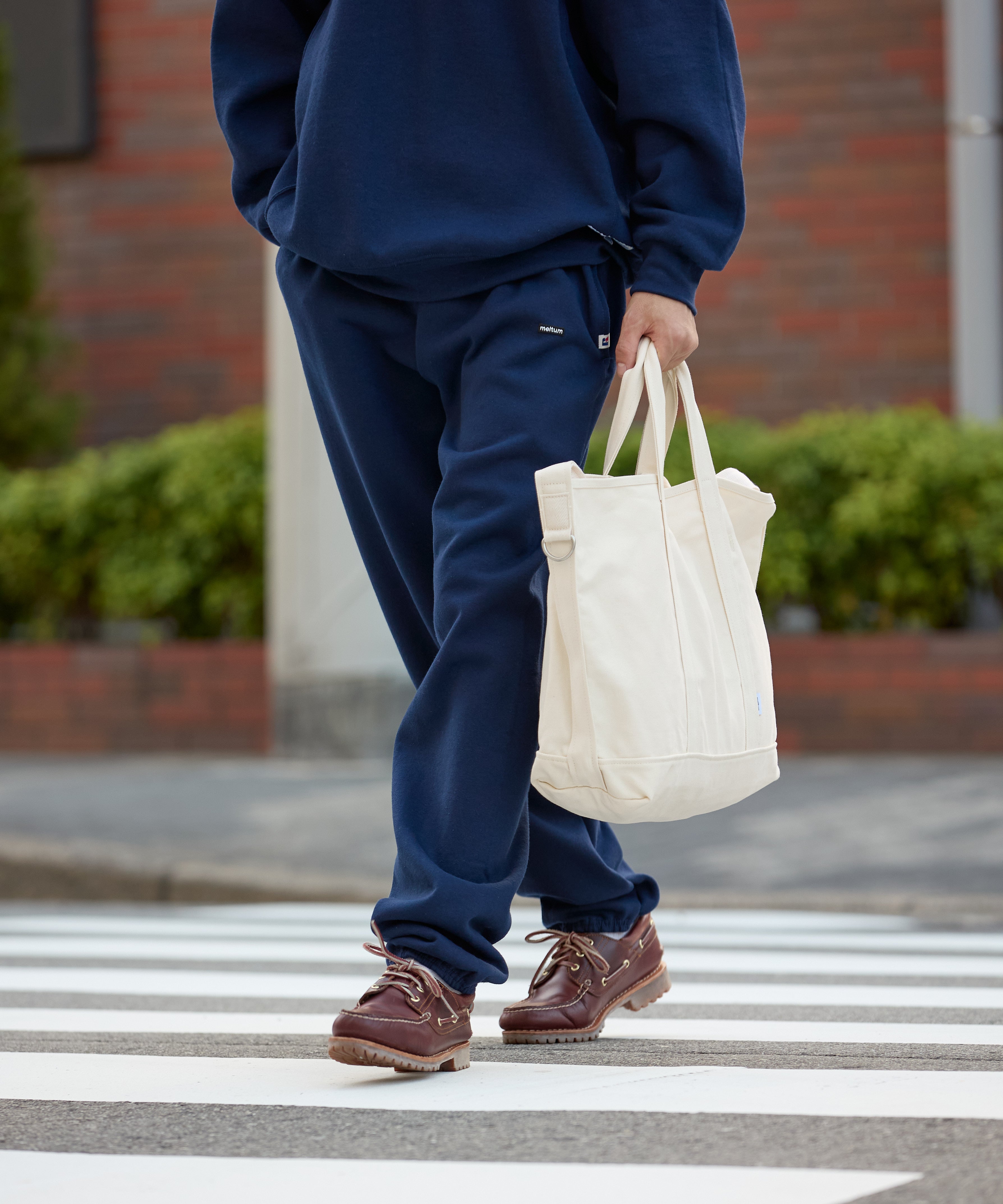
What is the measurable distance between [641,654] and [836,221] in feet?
28.9

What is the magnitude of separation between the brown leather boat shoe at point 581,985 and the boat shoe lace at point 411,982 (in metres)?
0.31

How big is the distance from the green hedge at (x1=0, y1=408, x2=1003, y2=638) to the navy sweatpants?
5.64 metres

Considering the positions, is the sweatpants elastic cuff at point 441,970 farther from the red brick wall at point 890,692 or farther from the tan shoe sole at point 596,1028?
the red brick wall at point 890,692

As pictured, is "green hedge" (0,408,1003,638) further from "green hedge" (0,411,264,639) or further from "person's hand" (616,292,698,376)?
"person's hand" (616,292,698,376)

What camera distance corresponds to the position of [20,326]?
456 inches

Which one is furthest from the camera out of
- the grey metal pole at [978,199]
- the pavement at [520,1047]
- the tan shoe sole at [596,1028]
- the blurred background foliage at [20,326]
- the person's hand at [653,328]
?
the blurred background foliage at [20,326]

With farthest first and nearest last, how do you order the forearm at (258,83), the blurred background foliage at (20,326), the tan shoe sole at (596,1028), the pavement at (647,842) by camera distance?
1. the blurred background foliage at (20,326)
2. the pavement at (647,842)
3. the forearm at (258,83)
4. the tan shoe sole at (596,1028)

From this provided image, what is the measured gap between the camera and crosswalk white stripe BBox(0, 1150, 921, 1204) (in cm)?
189

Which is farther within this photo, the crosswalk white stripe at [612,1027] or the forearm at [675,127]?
the crosswalk white stripe at [612,1027]

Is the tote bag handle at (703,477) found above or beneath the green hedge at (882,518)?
above

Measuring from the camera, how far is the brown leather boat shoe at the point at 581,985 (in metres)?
2.83

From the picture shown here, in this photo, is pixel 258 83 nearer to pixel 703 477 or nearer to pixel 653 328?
pixel 653 328

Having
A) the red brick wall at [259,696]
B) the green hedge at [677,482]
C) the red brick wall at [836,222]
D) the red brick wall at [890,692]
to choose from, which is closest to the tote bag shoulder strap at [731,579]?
the red brick wall at [890,692]

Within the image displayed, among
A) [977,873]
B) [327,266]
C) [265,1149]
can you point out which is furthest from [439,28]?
[977,873]
